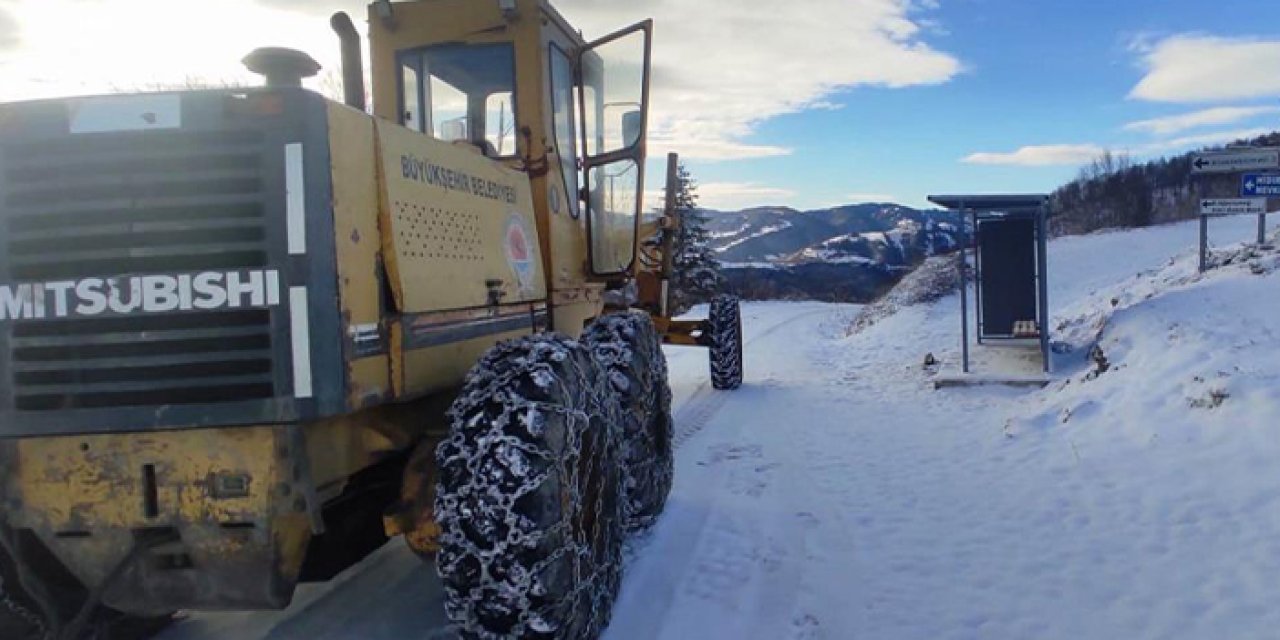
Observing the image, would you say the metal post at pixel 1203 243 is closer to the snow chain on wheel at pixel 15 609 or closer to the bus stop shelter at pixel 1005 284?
the bus stop shelter at pixel 1005 284

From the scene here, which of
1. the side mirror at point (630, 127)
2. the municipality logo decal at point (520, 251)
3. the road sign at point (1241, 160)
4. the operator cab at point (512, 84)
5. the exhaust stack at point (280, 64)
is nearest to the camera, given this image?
the exhaust stack at point (280, 64)

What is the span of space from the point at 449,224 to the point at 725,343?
8247mm

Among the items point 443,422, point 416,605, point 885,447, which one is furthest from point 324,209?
point 885,447

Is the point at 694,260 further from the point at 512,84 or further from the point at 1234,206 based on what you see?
the point at 512,84

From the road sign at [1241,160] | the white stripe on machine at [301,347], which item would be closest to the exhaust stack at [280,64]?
the white stripe on machine at [301,347]

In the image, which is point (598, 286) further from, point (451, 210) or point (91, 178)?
point (91, 178)

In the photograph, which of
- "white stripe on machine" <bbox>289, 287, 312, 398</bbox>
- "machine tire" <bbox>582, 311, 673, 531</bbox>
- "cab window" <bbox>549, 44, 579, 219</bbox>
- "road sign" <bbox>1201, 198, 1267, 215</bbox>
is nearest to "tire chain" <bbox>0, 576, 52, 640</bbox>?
"white stripe on machine" <bbox>289, 287, 312, 398</bbox>

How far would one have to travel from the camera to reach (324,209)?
2.91 metres

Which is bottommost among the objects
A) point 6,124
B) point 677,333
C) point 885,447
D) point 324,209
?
point 885,447

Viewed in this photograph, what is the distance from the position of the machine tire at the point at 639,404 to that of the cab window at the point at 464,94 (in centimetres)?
124

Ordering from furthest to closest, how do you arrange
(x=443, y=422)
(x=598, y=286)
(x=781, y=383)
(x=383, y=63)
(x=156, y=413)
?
1. (x=781, y=383)
2. (x=598, y=286)
3. (x=383, y=63)
4. (x=443, y=422)
5. (x=156, y=413)

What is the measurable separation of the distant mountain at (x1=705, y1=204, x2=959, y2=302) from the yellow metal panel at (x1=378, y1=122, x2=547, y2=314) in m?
18.2

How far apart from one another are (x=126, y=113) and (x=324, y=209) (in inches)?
26.8

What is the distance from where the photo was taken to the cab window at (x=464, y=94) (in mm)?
5477
